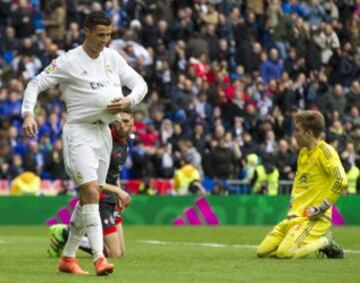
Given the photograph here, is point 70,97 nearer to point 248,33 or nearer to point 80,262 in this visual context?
point 80,262

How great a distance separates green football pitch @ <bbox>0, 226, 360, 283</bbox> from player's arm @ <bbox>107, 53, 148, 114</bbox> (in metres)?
1.64

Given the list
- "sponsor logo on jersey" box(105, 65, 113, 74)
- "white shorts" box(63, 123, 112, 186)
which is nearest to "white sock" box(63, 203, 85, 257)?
"white shorts" box(63, 123, 112, 186)

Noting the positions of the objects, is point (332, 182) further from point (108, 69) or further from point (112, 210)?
point (108, 69)

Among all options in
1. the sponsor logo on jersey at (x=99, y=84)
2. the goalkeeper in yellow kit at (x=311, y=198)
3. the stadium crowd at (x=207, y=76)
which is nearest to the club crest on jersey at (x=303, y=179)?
the goalkeeper in yellow kit at (x=311, y=198)

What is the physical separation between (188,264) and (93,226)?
1.85 meters

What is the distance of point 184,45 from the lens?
3278cm

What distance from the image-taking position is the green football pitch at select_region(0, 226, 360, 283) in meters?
11.9

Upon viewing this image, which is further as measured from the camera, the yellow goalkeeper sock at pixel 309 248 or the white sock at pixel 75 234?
the yellow goalkeeper sock at pixel 309 248

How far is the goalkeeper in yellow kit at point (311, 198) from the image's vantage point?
14.5m

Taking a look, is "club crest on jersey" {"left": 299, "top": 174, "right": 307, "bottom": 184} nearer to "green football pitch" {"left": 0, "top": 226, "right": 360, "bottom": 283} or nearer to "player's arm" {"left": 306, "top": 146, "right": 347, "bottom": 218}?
"player's arm" {"left": 306, "top": 146, "right": 347, "bottom": 218}

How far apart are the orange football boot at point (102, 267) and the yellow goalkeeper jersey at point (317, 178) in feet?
11.3

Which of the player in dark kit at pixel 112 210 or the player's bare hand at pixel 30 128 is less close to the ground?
the player's bare hand at pixel 30 128

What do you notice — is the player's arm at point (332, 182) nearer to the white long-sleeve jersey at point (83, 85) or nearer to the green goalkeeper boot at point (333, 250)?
the green goalkeeper boot at point (333, 250)

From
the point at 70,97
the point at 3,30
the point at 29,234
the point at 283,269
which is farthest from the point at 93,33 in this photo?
the point at 3,30
